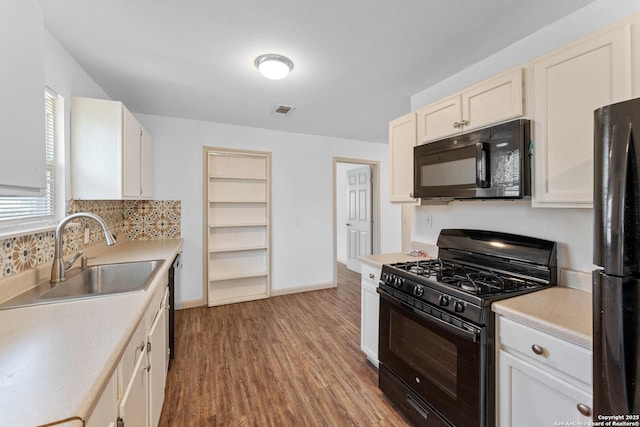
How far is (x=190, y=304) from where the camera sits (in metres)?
3.45

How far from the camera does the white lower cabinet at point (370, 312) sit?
2.12m

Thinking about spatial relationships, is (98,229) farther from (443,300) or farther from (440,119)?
(440,119)

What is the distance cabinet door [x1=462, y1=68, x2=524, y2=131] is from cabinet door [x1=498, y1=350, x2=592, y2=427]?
1.30 meters

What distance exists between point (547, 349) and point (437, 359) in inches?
21.5

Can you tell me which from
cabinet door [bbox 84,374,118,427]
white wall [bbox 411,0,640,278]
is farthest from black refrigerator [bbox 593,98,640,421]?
cabinet door [bbox 84,374,118,427]

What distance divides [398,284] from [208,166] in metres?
2.94

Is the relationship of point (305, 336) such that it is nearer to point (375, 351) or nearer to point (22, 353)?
point (375, 351)

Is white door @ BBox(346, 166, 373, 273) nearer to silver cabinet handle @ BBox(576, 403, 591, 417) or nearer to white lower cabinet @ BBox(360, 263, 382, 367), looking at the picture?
white lower cabinet @ BBox(360, 263, 382, 367)

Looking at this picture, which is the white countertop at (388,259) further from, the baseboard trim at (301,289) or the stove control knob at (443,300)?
the baseboard trim at (301,289)

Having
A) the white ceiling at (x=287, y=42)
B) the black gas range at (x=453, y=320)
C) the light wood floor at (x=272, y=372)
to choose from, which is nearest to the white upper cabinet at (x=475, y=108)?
the white ceiling at (x=287, y=42)

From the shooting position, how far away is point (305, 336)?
275 cm

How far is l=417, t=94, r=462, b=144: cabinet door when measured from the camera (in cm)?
184

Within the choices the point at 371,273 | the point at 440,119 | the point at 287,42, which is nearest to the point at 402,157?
the point at 440,119

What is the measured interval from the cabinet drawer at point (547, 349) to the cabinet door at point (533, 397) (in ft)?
0.15
